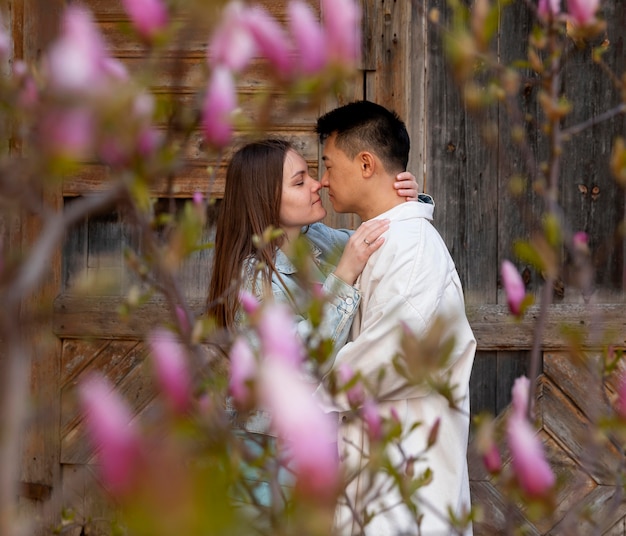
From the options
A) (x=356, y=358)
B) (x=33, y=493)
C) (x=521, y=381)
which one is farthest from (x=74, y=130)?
(x=33, y=493)

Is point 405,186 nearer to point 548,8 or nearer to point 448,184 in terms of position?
point 448,184

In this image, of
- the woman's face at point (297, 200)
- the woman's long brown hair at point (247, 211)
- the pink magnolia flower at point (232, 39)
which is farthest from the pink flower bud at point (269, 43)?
the woman's face at point (297, 200)

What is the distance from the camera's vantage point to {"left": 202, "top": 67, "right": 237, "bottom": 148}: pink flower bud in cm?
91

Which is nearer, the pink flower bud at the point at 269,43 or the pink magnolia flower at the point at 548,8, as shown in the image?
Answer: the pink flower bud at the point at 269,43

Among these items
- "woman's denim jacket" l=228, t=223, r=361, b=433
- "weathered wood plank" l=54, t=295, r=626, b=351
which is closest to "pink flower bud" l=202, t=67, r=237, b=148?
"woman's denim jacket" l=228, t=223, r=361, b=433

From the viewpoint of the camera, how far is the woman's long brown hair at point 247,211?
2656mm

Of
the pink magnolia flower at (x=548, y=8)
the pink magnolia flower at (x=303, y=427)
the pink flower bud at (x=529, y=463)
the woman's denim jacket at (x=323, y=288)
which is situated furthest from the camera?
the woman's denim jacket at (x=323, y=288)

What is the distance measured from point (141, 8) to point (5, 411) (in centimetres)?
43

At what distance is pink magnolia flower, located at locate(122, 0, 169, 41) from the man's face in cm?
186

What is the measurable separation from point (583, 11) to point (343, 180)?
1.59m

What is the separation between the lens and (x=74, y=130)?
0.68m

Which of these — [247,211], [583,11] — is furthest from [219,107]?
[247,211]

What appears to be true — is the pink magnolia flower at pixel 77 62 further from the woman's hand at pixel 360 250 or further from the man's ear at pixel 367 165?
the man's ear at pixel 367 165

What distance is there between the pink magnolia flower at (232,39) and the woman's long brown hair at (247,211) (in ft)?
5.51
